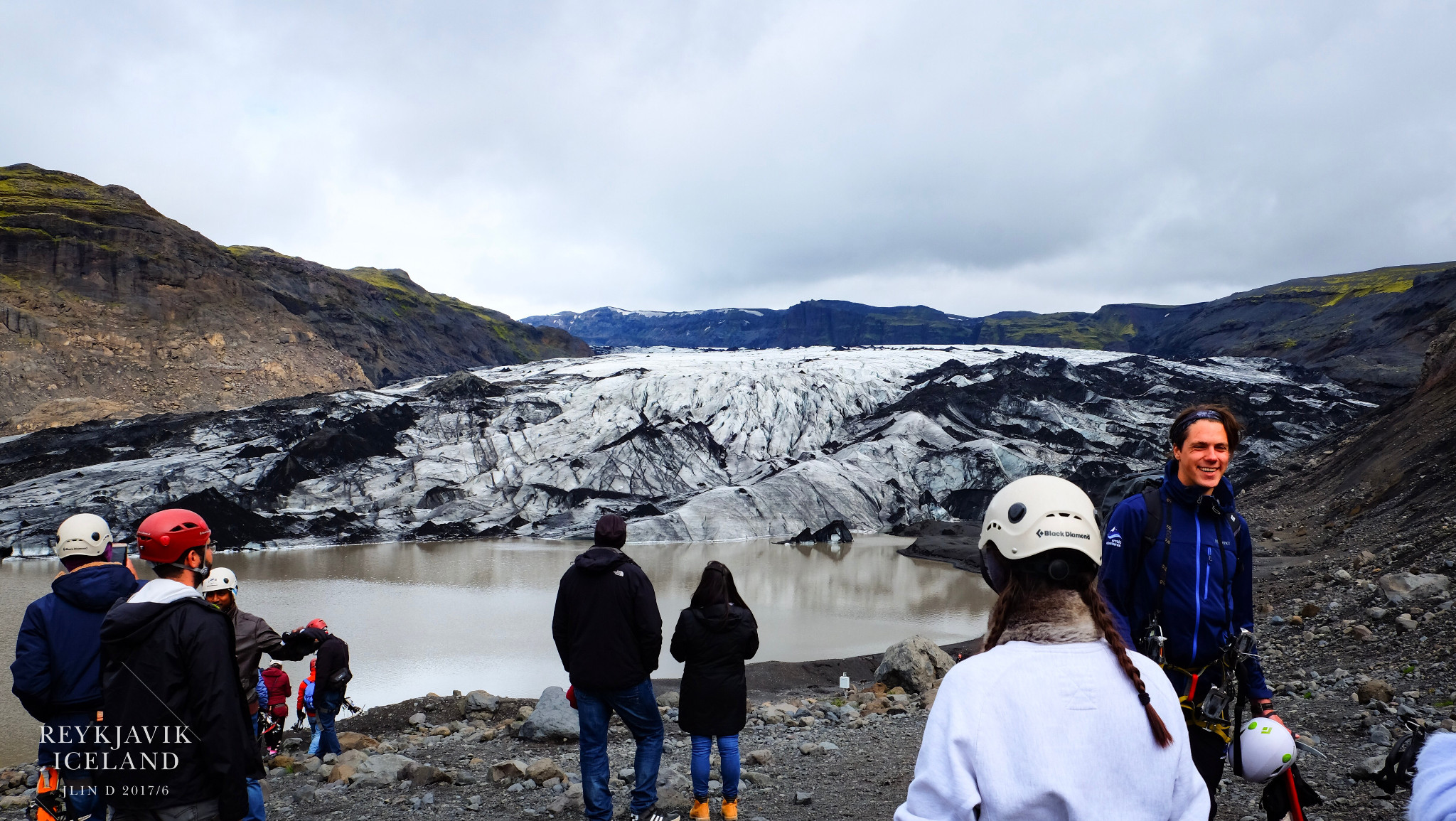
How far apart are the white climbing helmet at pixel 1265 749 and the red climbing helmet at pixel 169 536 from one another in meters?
3.31

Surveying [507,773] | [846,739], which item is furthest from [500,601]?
[507,773]

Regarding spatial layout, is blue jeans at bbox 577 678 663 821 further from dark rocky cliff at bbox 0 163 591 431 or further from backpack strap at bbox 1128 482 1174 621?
dark rocky cliff at bbox 0 163 591 431

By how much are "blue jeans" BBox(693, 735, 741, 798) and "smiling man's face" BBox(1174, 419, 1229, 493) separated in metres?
2.73

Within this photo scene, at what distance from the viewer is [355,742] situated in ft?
22.8

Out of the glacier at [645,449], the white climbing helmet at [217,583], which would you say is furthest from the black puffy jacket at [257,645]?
the glacier at [645,449]

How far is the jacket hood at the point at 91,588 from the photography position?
3156 millimetres

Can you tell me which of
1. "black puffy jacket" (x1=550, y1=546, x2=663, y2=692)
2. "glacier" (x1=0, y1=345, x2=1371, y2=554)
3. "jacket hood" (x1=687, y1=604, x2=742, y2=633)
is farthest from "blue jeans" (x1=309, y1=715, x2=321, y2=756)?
"glacier" (x1=0, y1=345, x2=1371, y2=554)

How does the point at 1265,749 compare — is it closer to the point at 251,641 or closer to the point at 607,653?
the point at 607,653

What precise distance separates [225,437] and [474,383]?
10048 mm

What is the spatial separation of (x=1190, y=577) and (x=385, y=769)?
515 centimetres

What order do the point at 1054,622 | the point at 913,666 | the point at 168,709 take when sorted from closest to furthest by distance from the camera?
the point at 1054,622 → the point at 168,709 → the point at 913,666

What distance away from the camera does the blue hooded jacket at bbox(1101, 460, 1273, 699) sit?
267 cm

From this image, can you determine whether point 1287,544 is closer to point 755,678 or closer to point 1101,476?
point 755,678

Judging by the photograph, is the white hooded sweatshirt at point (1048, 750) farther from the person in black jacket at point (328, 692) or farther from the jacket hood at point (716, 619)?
the person in black jacket at point (328, 692)
